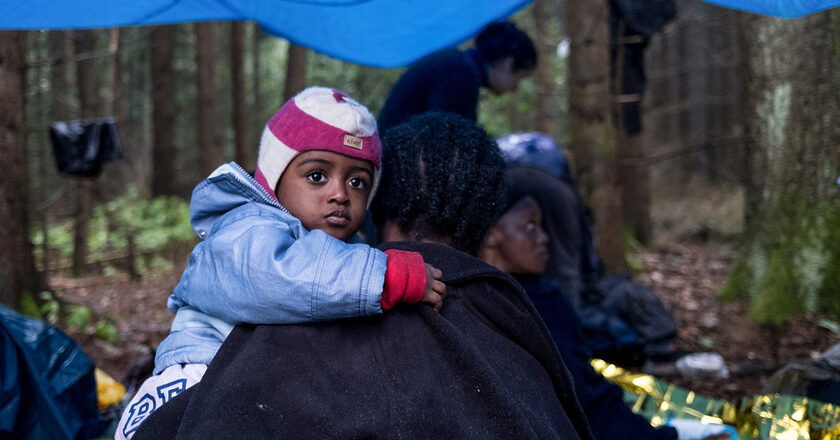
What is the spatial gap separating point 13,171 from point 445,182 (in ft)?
13.1

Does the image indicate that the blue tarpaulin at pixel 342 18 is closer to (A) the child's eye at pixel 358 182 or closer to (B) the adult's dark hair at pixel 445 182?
(A) the child's eye at pixel 358 182

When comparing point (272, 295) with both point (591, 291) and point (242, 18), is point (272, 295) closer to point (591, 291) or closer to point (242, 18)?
point (242, 18)

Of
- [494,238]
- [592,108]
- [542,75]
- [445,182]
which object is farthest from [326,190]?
[542,75]

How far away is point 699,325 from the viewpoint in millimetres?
5508

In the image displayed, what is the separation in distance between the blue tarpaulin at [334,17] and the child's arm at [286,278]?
1.58 meters

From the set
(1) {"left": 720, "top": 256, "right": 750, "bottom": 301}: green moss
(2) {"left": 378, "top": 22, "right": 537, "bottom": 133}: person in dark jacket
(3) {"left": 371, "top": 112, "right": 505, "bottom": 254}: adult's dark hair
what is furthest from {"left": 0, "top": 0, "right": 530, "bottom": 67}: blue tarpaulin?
(1) {"left": 720, "top": 256, "right": 750, "bottom": 301}: green moss

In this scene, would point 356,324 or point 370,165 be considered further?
point 370,165

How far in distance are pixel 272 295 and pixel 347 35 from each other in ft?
8.42

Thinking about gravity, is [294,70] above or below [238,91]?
above

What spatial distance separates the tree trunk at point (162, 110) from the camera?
13.3 meters

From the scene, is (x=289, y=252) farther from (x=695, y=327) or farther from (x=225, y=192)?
(x=695, y=327)

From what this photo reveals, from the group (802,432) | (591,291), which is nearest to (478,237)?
(802,432)

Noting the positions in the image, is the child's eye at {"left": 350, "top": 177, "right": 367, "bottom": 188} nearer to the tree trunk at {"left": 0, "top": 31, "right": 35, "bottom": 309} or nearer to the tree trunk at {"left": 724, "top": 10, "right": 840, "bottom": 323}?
the tree trunk at {"left": 0, "top": 31, "right": 35, "bottom": 309}

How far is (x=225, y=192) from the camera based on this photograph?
1.84 m
